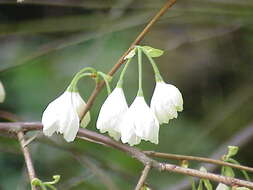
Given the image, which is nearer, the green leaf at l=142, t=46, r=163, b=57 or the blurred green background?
the green leaf at l=142, t=46, r=163, b=57

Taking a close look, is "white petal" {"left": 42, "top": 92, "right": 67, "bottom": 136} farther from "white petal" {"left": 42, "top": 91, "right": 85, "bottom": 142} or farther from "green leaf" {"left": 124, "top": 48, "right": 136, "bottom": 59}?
"green leaf" {"left": 124, "top": 48, "right": 136, "bottom": 59}

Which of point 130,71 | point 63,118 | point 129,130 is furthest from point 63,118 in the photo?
point 130,71

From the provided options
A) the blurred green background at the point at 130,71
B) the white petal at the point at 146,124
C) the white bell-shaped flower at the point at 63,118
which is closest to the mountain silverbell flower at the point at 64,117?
the white bell-shaped flower at the point at 63,118

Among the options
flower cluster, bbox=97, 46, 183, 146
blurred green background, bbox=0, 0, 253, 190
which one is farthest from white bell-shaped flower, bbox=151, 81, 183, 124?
blurred green background, bbox=0, 0, 253, 190

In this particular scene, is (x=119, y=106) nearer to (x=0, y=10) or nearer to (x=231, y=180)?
(x=231, y=180)

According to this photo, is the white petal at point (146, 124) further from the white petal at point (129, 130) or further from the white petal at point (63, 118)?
the white petal at point (63, 118)

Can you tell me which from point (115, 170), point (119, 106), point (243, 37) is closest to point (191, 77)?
point (243, 37)

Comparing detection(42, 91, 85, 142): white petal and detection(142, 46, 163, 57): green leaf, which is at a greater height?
detection(142, 46, 163, 57): green leaf

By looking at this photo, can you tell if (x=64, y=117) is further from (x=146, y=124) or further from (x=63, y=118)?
(x=146, y=124)
